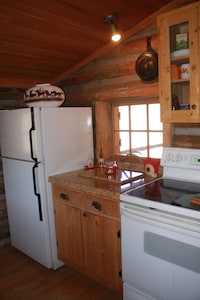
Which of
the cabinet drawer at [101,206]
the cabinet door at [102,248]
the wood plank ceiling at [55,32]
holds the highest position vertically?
the wood plank ceiling at [55,32]

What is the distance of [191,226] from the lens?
1495 mm

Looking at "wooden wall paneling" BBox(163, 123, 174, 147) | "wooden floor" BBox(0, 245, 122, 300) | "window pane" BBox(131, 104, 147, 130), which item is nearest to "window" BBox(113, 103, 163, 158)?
"window pane" BBox(131, 104, 147, 130)

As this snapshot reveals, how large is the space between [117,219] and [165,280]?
51cm

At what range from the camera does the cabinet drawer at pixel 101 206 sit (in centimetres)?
195

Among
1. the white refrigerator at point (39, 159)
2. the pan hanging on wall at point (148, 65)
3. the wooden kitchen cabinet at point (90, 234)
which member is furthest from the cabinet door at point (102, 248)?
the pan hanging on wall at point (148, 65)

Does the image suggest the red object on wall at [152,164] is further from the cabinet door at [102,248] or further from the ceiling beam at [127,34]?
the ceiling beam at [127,34]

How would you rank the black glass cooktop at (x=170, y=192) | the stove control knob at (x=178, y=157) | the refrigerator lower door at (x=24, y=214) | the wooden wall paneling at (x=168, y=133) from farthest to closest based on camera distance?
the refrigerator lower door at (x=24, y=214)
the wooden wall paneling at (x=168, y=133)
the stove control knob at (x=178, y=157)
the black glass cooktop at (x=170, y=192)

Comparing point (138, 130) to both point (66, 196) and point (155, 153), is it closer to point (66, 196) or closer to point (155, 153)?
point (155, 153)

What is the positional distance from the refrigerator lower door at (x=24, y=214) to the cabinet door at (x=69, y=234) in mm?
124

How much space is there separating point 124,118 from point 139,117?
0.20 m

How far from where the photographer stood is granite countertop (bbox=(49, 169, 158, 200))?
1.97 m

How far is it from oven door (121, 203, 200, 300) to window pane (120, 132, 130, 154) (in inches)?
40.9

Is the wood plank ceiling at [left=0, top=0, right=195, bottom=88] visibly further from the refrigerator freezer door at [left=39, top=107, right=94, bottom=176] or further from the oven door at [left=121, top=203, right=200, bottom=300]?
the oven door at [left=121, top=203, right=200, bottom=300]

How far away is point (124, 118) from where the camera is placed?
2783 mm
